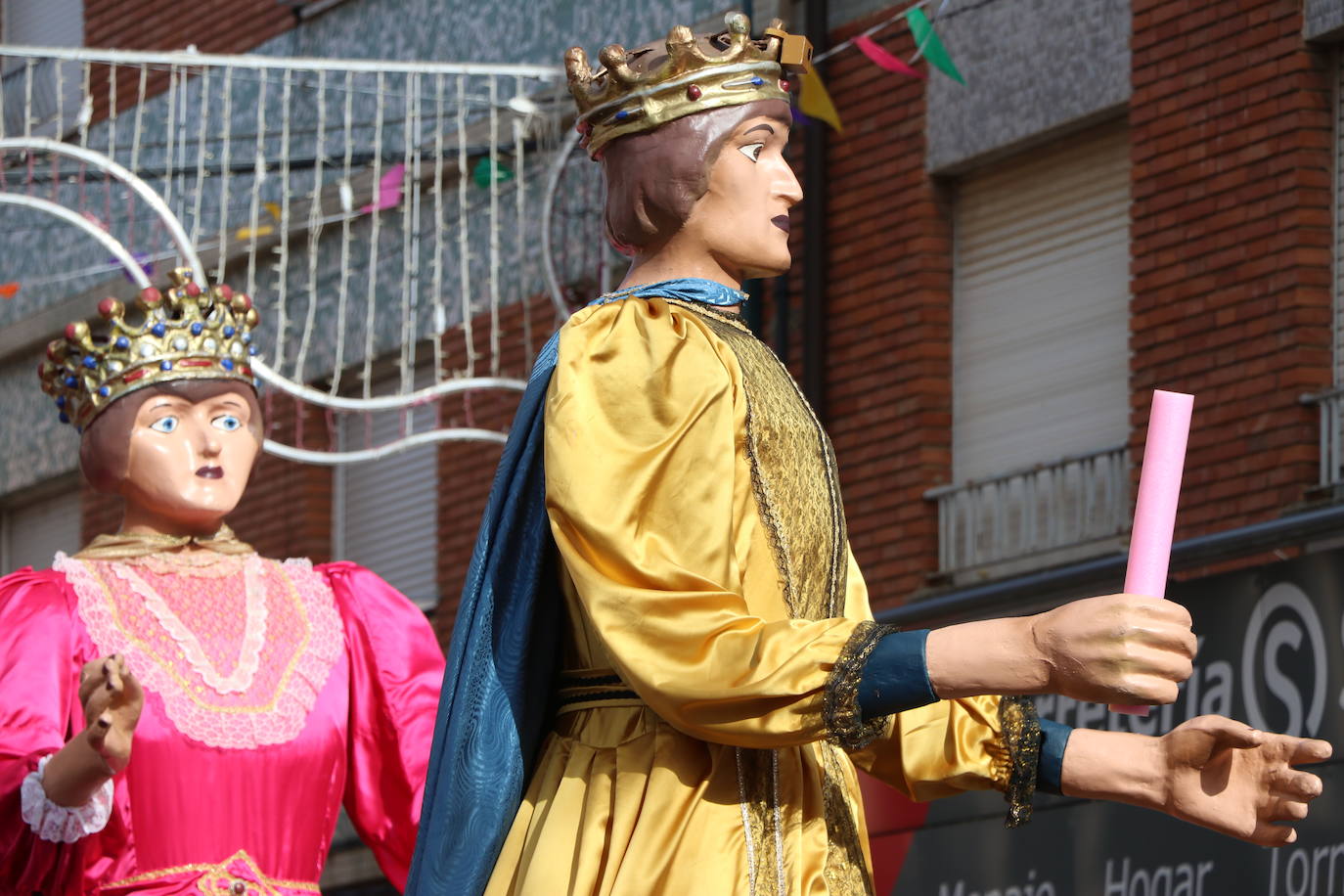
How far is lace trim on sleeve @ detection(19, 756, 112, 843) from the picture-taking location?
18.8 feet

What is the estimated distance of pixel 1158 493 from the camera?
11.5 feet

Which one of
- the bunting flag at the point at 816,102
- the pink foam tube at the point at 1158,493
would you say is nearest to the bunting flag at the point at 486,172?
the bunting flag at the point at 816,102

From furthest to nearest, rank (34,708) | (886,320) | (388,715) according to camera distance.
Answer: (886,320), (388,715), (34,708)

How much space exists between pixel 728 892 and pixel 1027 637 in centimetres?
56

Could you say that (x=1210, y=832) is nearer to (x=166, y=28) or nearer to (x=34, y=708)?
(x=34, y=708)

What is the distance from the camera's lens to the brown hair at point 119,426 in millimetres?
6523

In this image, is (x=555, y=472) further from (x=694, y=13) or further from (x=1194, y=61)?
(x=694, y=13)

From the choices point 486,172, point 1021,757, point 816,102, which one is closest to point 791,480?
point 1021,757

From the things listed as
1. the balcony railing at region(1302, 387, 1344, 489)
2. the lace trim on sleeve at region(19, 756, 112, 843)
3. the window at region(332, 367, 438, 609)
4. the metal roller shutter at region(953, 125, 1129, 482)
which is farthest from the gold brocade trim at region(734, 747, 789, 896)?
the window at region(332, 367, 438, 609)

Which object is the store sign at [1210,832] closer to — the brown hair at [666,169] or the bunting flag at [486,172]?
the brown hair at [666,169]

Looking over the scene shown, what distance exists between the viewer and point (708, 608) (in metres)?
3.73

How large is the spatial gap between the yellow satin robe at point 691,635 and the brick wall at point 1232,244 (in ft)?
18.2

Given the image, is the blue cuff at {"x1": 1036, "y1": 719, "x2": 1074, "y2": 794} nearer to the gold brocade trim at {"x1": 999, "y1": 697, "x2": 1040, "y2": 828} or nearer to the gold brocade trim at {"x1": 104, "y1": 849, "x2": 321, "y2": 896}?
the gold brocade trim at {"x1": 999, "y1": 697, "x2": 1040, "y2": 828}

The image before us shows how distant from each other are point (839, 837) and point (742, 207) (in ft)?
3.04
